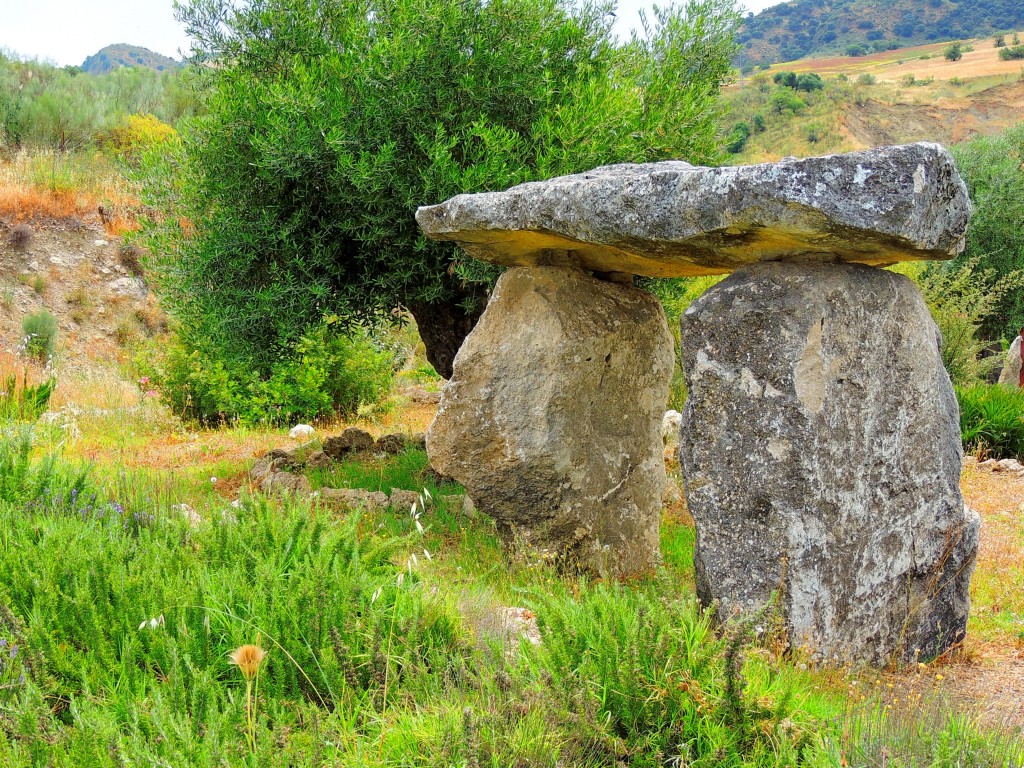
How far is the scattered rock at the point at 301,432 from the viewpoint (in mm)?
10383

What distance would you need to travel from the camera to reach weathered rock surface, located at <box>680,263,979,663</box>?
4.12 m

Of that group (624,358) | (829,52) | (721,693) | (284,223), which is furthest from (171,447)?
(829,52)

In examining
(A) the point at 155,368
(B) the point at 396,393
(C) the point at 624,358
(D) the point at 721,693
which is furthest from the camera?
(B) the point at 396,393

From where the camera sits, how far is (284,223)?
24.0 ft

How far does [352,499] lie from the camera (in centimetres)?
687

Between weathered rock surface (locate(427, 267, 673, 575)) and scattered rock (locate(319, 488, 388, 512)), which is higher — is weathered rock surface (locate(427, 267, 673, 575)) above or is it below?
above

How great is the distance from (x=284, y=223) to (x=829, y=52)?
231 feet

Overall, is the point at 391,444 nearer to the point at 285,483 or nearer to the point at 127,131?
the point at 285,483

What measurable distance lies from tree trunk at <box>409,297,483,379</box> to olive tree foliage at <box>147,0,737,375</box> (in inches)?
2.7

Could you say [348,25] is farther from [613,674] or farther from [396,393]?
[396,393]

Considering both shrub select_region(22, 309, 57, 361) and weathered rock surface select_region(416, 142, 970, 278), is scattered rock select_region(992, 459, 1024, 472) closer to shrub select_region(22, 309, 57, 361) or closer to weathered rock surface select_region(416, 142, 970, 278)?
weathered rock surface select_region(416, 142, 970, 278)

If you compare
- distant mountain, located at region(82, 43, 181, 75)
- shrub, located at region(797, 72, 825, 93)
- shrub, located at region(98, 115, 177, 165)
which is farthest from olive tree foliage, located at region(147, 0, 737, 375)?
distant mountain, located at region(82, 43, 181, 75)

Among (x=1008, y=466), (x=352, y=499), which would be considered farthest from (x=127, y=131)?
(x=1008, y=466)

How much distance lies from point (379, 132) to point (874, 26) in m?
74.9
